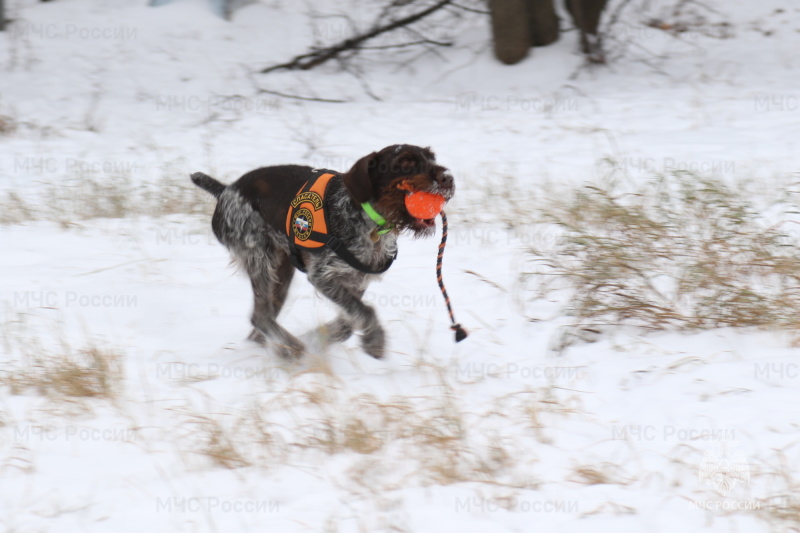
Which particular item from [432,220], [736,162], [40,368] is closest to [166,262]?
[40,368]

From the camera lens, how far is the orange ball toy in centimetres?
403

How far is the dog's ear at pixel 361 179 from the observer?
412cm

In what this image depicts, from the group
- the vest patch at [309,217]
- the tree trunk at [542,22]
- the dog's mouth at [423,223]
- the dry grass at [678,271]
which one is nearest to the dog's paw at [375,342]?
the vest patch at [309,217]

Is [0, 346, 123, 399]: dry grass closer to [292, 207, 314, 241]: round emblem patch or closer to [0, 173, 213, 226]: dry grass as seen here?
[292, 207, 314, 241]: round emblem patch

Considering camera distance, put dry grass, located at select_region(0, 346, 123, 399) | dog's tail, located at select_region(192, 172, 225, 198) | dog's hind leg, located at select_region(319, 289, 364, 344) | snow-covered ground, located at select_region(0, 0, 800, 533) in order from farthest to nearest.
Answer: dog's tail, located at select_region(192, 172, 225, 198), dog's hind leg, located at select_region(319, 289, 364, 344), dry grass, located at select_region(0, 346, 123, 399), snow-covered ground, located at select_region(0, 0, 800, 533)

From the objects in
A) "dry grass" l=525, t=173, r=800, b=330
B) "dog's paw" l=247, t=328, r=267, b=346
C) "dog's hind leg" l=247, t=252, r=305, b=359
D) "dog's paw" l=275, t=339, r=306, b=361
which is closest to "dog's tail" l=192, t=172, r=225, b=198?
"dog's hind leg" l=247, t=252, r=305, b=359

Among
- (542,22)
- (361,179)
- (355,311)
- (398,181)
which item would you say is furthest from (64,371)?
(542,22)

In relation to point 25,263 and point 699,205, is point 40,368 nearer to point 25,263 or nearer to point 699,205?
point 25,263

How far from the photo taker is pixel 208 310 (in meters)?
5.26

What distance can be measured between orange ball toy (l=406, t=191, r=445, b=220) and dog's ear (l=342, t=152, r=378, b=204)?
227 mm

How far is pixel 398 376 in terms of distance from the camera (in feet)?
14.4

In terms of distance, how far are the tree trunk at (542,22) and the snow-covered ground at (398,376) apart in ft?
5.98

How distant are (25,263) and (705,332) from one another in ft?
15.1

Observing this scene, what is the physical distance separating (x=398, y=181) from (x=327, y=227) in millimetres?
508
